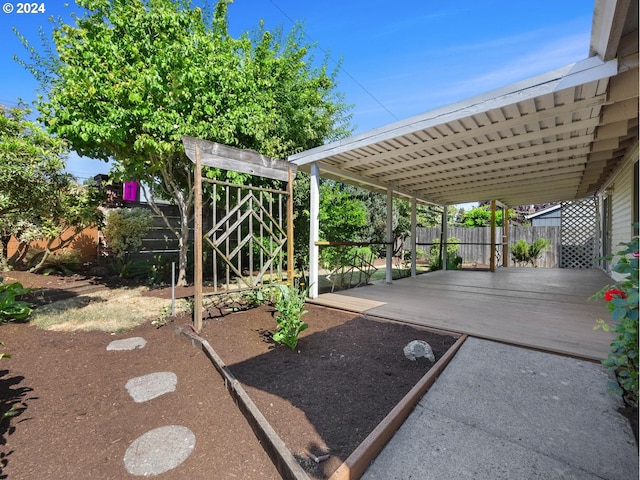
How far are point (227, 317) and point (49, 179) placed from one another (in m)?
4.15

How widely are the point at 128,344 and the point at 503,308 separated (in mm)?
4673

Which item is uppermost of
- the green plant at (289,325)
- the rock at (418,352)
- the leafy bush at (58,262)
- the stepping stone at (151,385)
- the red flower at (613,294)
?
the red flower at (613,294)

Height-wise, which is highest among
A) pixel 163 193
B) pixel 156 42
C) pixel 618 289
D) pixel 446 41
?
pixel 446 41

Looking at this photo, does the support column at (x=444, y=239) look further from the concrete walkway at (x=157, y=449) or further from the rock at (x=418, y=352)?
the concrete walkway at (x=157, y=449)

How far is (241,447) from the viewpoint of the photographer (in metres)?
1.67

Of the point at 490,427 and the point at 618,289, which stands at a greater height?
the point at 618,289

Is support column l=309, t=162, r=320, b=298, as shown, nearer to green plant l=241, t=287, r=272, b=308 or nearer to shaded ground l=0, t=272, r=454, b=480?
green plant l=241, t=287, r=272, b=308

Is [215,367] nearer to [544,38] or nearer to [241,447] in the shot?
[241,447]

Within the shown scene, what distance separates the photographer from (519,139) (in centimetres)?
393

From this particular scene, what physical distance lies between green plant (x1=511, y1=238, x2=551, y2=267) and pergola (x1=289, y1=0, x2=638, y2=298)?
4.19m

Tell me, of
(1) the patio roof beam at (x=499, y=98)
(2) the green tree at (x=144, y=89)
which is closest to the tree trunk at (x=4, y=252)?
(2) the green tree at (x=144, y=89)

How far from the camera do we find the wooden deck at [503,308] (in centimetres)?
290

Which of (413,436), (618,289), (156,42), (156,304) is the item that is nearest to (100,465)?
(413,436)

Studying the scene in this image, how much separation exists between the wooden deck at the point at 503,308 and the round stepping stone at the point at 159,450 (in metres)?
2.58
